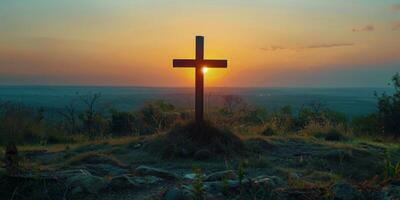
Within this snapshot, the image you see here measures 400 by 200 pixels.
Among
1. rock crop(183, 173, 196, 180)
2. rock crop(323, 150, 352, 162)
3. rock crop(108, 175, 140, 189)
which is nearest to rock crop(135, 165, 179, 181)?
rock crop(183, 173, 196, 180)

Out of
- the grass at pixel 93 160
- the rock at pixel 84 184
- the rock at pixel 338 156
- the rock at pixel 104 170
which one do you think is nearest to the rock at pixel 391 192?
the rock at pixel 338 156

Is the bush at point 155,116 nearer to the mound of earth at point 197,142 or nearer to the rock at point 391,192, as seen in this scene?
the mound of earth at point 197,142

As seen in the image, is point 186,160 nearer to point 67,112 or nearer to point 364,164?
point 364,164

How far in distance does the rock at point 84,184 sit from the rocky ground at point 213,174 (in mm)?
12

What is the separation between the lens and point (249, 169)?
24.6 ft

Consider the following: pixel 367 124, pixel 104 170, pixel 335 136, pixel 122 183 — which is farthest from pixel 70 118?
pixel 122 183

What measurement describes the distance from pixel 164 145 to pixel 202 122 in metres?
1.03

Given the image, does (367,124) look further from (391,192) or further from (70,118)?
(391,192)

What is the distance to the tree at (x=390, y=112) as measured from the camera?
19438 millimetres

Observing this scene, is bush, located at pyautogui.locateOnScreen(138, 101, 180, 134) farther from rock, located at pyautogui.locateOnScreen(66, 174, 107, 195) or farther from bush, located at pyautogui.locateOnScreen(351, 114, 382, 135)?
bush, located at pyautogui.locateOnScreen(351, 114, 382, 135)

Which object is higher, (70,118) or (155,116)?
(155,116)

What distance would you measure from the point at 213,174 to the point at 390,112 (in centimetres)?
1588

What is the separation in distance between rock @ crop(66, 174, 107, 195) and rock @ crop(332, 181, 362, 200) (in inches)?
113

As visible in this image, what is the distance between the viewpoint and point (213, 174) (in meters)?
6.27
